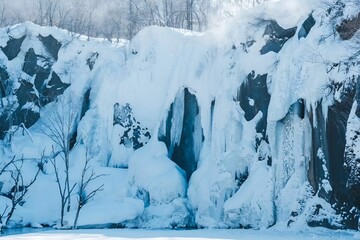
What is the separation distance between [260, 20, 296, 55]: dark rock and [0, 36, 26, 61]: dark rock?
14521 mm

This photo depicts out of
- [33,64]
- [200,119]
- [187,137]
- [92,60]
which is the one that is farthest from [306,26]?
[33,64]

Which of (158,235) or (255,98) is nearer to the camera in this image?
(158,235)

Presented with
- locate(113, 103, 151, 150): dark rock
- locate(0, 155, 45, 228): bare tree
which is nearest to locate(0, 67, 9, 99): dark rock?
locate(0, 155, 45, 228): bare tree

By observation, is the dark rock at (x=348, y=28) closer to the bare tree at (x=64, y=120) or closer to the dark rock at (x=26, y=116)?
the bare tree at (x=64, y=120)

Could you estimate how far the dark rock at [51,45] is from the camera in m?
29.5

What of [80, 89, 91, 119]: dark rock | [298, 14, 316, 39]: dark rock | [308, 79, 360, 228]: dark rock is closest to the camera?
[308, 79, 360, 228]: dark rock

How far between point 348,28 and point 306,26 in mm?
3610

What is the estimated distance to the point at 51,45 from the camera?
29.7m

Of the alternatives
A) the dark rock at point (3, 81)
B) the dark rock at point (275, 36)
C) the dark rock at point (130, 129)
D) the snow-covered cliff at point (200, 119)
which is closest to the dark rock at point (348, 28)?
the snow-covered cliff at point (200, 119)

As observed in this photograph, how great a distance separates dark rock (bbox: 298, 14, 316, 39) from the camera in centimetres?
1867

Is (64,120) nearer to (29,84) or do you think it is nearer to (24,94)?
(24,94)

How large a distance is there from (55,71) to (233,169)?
13322 mm

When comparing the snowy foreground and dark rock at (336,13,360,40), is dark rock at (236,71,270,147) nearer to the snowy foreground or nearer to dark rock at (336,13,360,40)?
dark rock at (336,13,360,40)

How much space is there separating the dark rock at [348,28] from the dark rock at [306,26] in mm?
2608
